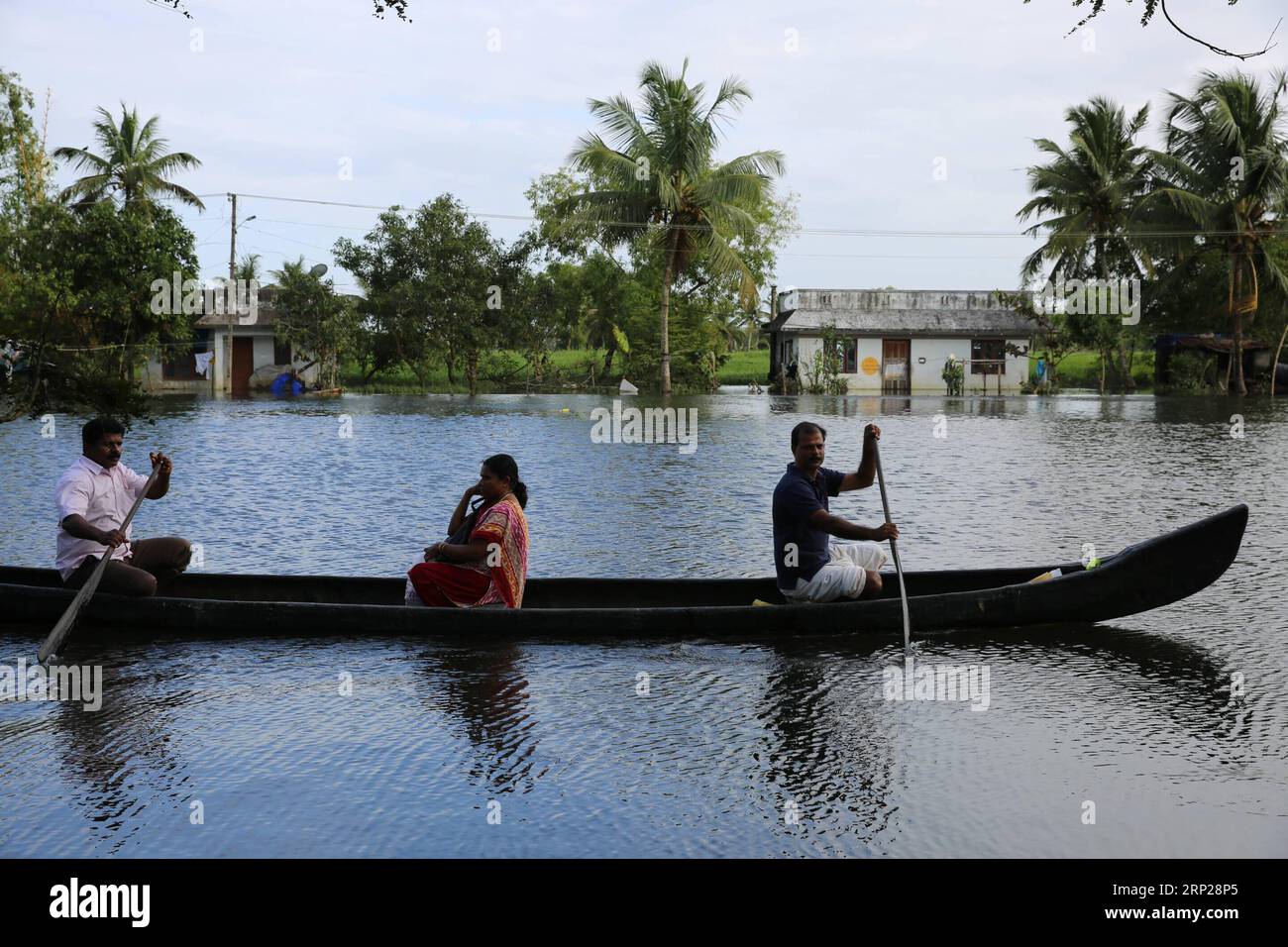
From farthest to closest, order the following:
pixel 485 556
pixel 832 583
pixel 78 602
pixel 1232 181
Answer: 1. pixel 1232 181
2. pixel 832 583
3. pixel 485 556
4. pixel 78 602

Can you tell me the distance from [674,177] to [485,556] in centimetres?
3513

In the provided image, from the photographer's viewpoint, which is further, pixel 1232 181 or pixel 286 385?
pixel 286 385

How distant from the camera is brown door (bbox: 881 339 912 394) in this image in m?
52.9

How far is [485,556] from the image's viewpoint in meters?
8.65

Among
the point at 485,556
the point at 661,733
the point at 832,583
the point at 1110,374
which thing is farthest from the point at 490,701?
the point at 1110,374

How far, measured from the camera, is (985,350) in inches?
2073

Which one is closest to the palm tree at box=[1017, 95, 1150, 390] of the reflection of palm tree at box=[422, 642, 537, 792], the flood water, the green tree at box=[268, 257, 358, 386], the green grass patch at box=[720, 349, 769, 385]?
the green grass patch at box=[720, 349, 769, 385]

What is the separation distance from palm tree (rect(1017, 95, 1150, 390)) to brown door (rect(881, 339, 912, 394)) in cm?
729

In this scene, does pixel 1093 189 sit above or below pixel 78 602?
above

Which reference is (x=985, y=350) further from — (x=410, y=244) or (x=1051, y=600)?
(x=1051, y=600)

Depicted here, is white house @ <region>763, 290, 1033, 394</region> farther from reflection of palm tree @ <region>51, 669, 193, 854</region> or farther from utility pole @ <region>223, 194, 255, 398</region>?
reflection of palm tree @ <region>51, 669, 193, 854</region>

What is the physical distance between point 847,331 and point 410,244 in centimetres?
1809

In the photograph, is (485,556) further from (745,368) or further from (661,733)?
(745,368)
